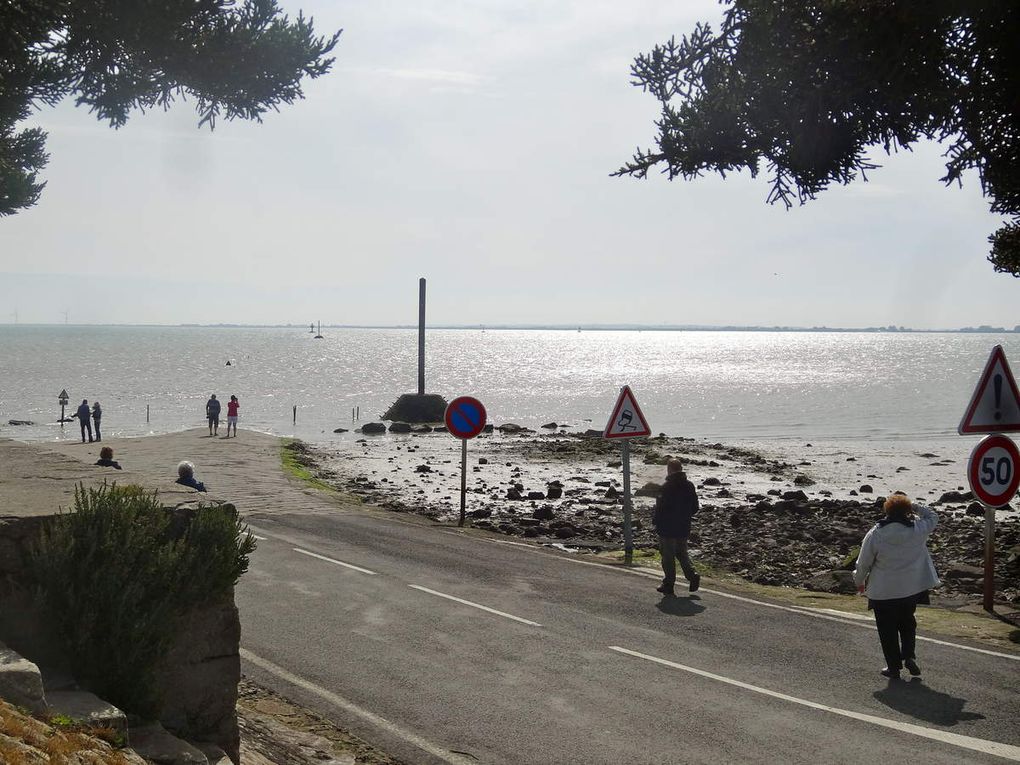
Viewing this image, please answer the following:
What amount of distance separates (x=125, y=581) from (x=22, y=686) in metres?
1.25

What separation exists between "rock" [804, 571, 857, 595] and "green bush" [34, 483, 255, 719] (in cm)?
1004

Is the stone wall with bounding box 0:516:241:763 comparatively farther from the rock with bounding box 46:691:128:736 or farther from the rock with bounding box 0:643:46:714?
the rock with bounding box 0:643:46:714

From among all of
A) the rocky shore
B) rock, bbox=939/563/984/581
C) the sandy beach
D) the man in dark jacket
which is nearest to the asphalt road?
the man in dark jacket

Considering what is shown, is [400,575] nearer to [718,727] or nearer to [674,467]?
[674,467]

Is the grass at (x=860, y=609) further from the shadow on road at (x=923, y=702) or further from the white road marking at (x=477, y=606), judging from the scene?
the white road marking at (x=477, y=606)

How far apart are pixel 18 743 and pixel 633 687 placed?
18.3ft

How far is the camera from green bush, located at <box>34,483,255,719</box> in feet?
18.1

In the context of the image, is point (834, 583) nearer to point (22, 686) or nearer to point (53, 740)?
point (22, 686)

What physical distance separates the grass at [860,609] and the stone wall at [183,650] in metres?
7.55

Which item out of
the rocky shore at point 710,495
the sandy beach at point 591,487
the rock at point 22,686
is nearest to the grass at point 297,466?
the sandy beach at point 591,487

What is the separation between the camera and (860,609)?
12.1 m

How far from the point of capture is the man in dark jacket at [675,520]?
12.8 metres

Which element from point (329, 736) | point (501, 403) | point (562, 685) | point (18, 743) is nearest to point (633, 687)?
point (562, 685)

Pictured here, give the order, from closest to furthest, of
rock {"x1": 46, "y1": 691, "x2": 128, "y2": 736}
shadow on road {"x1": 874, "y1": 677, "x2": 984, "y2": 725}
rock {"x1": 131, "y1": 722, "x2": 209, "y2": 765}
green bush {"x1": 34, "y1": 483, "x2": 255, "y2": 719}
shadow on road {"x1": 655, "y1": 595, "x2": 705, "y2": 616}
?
rock {"x1": 46, "y1": 691, "x2": 128, "y2": 736} < rock {"x1": 131, "y1": 722, "x2": 209, "y2": 765} < green bush {"x1": 34, "y1": 483, "x2": 255, "y2": 719} < shadow on road {"x1": 874, "y1": 677, "x2": 984, "y2": 725} < shadow on road {"x1": 655, "y1": 595, "x2": 705, "y2": 616}
